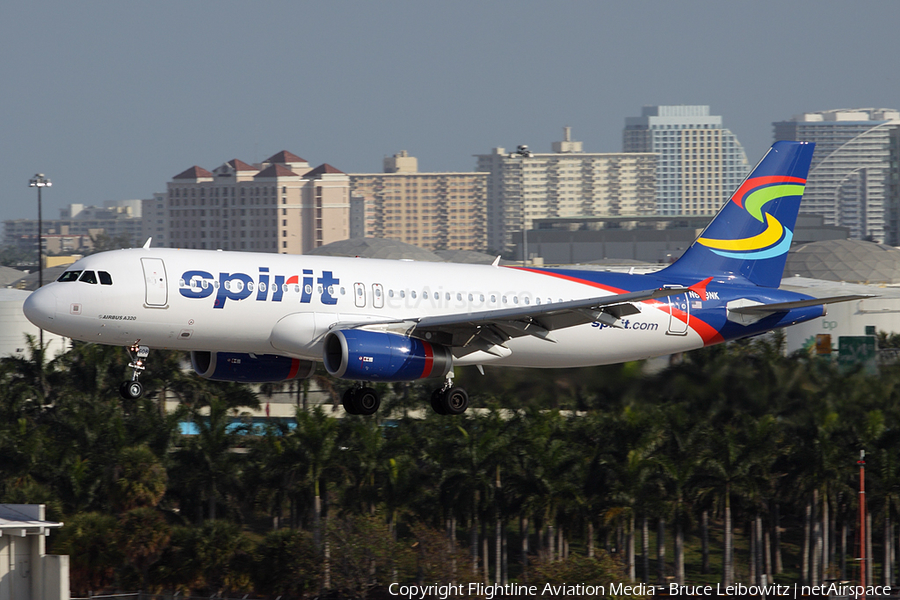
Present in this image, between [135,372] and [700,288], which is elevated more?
[700,288]

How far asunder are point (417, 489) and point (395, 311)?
1536 inches

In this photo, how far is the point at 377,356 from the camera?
34.0m

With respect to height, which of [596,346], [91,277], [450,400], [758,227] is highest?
[758,227]

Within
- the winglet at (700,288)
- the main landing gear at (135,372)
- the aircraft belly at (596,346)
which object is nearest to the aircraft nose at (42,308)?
the main landing gear at (135,372)

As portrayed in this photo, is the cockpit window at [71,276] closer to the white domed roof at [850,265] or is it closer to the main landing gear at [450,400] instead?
the main landing gear at [450,400]

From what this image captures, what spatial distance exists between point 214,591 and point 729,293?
36.8 m

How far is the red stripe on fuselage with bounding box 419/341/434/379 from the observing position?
35250 mm

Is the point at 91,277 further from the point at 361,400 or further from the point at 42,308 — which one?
the point at 361,400

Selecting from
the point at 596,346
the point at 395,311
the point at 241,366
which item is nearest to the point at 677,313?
the point at 596,346

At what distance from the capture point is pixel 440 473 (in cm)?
7381

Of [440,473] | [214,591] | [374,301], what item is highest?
[374,301]

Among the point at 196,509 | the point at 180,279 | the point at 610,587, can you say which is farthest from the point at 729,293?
the point at 196,509

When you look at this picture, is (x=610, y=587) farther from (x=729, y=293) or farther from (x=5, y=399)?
(x=5, y=399)

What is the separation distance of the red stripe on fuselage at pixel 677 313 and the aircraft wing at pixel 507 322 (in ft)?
11.0
